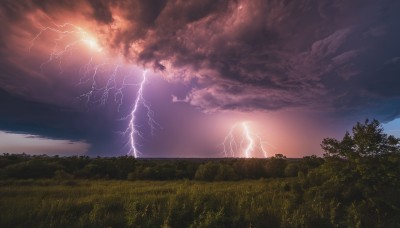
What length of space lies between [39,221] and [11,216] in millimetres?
844

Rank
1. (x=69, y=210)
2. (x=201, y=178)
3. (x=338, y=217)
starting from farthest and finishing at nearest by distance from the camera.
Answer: (x=201, y=178) < (x=338, y=217) < (x=69, y=210)

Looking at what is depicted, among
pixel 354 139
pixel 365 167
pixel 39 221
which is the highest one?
pixel 354 139

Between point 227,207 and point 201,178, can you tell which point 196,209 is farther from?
point 201,178

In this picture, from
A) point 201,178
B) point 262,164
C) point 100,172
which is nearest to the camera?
point 201,178

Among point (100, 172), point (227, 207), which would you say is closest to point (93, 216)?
point (227, 207)

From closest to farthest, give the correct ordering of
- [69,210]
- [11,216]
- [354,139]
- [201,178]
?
[11,216] → [69,210] → [354,139] → [201,178]

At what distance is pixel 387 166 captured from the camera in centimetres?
1118

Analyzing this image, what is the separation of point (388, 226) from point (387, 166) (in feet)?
8.78

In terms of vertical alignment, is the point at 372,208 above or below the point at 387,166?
below

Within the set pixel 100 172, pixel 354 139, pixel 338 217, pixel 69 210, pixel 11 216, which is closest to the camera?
pixel 11 216

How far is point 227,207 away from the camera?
10602 mm

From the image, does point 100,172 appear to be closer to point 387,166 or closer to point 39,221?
point 39,221

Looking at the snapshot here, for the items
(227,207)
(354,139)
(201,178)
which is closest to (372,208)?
(354,139)

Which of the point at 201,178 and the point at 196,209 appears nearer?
the point at 196,209
